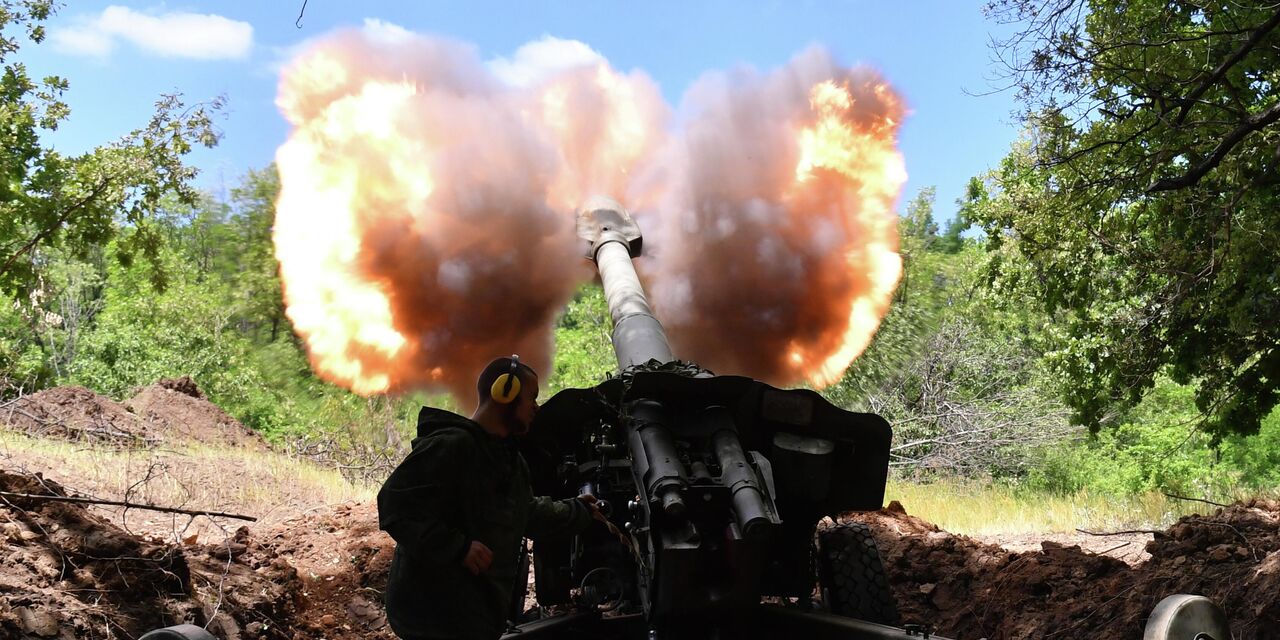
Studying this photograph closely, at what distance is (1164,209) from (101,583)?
8.91 m

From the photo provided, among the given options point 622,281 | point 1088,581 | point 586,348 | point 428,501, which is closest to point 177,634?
point 428,501

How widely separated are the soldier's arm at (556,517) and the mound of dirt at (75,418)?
502 inches

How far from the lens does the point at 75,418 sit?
700 inches

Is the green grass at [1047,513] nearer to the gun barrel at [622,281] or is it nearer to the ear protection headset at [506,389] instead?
the gun barrel at [622,281]

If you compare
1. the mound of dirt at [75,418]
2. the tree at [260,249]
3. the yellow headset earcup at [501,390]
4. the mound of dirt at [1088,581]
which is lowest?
the mound of dirt at [1088,581]

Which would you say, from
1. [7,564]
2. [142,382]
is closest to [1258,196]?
[7,564]

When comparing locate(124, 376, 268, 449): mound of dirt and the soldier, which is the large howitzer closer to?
the soldier

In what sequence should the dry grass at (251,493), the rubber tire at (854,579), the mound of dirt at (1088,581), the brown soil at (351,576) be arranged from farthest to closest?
the dry grass at (251,493)
the rubber tire at (854,579)
the mound of dirt at (1088,581)
the brown soil at (351,576)

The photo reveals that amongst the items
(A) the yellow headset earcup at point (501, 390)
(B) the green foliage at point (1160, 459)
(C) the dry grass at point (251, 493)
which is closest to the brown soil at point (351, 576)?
(C) the dry grass at point (251, 493)

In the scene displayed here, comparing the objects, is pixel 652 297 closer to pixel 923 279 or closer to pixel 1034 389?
pixel 1034 389

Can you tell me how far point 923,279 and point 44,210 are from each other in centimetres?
2240

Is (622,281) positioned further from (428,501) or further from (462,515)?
(428,501)

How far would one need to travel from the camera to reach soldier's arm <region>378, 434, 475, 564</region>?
387 cm

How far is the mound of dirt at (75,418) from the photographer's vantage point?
53.4 ft
